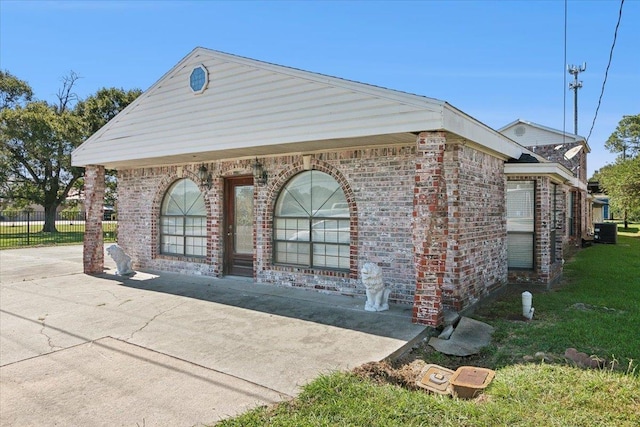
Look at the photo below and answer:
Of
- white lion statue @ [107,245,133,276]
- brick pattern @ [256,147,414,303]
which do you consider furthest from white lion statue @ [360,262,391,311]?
white lion statue @ [107,245,133,276]

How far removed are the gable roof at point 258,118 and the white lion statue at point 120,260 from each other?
2.01 m

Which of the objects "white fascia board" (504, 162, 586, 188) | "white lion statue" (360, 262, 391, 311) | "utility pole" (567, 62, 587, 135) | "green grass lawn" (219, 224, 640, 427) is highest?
"utility pole" (567, 62, 587, 135)

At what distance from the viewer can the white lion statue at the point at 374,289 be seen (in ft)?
19.6

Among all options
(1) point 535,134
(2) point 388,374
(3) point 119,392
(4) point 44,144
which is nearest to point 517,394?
(2) point 388,374

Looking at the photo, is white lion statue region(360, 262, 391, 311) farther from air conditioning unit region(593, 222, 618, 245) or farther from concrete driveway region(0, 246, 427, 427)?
air conditioning unit region(593, 222, 618, 245)

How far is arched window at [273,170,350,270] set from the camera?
738 cm

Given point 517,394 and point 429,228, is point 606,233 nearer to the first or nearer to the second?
point 429,228

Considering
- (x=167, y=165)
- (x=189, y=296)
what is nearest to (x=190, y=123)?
(x=167, y=165)

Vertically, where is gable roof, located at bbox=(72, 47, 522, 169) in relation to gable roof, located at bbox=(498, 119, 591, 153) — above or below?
below

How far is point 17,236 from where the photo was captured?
66.8ft

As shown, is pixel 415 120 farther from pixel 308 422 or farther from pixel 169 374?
pixel 169 374

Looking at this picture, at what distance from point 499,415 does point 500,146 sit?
213 inches

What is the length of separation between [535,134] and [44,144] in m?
26.4

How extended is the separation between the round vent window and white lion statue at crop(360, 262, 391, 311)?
4.60m
